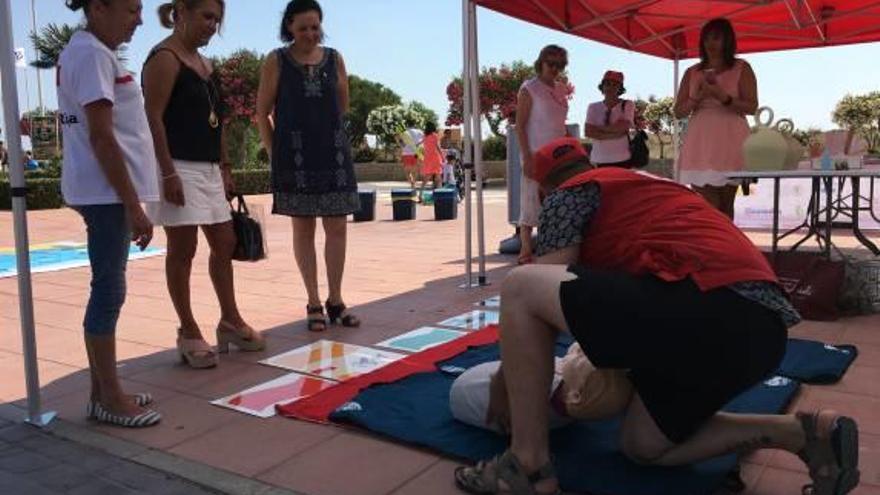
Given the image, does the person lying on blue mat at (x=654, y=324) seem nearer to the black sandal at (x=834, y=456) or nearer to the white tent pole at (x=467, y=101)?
the black sandal at (x=834, y=456)

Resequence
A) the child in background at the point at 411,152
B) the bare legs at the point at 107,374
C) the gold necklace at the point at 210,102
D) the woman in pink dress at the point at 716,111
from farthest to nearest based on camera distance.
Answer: the child in background at the point at 411,152 < the woman in pink dress at the point at 716,111 < the gold necklace at the point at 210,102 < the bare legs at the point at 107,374

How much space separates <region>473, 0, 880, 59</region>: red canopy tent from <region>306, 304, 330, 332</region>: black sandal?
9.03 feet

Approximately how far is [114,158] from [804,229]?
7884mm

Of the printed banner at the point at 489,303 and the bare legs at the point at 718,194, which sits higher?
the bare legs at the point at 718,194

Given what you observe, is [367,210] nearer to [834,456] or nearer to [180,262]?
[180,262]

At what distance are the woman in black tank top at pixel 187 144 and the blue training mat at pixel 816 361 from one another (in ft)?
8.60

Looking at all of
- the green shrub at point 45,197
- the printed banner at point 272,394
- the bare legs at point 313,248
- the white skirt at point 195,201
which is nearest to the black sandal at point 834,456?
the printed banner at point 272,394

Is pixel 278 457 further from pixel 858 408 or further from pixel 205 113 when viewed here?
pixel 858 408

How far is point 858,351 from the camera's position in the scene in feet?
12.7

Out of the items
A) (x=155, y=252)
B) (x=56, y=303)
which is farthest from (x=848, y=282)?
(x=155, y=252)

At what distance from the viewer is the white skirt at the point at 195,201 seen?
11.5ft

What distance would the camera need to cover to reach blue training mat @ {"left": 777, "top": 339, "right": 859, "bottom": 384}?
3377 mm

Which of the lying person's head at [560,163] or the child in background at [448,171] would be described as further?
the child in background at [448,171]

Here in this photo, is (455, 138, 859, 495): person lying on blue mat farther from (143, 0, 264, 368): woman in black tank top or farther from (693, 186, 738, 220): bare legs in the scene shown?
(693, 186, 738, 220): bare legs
